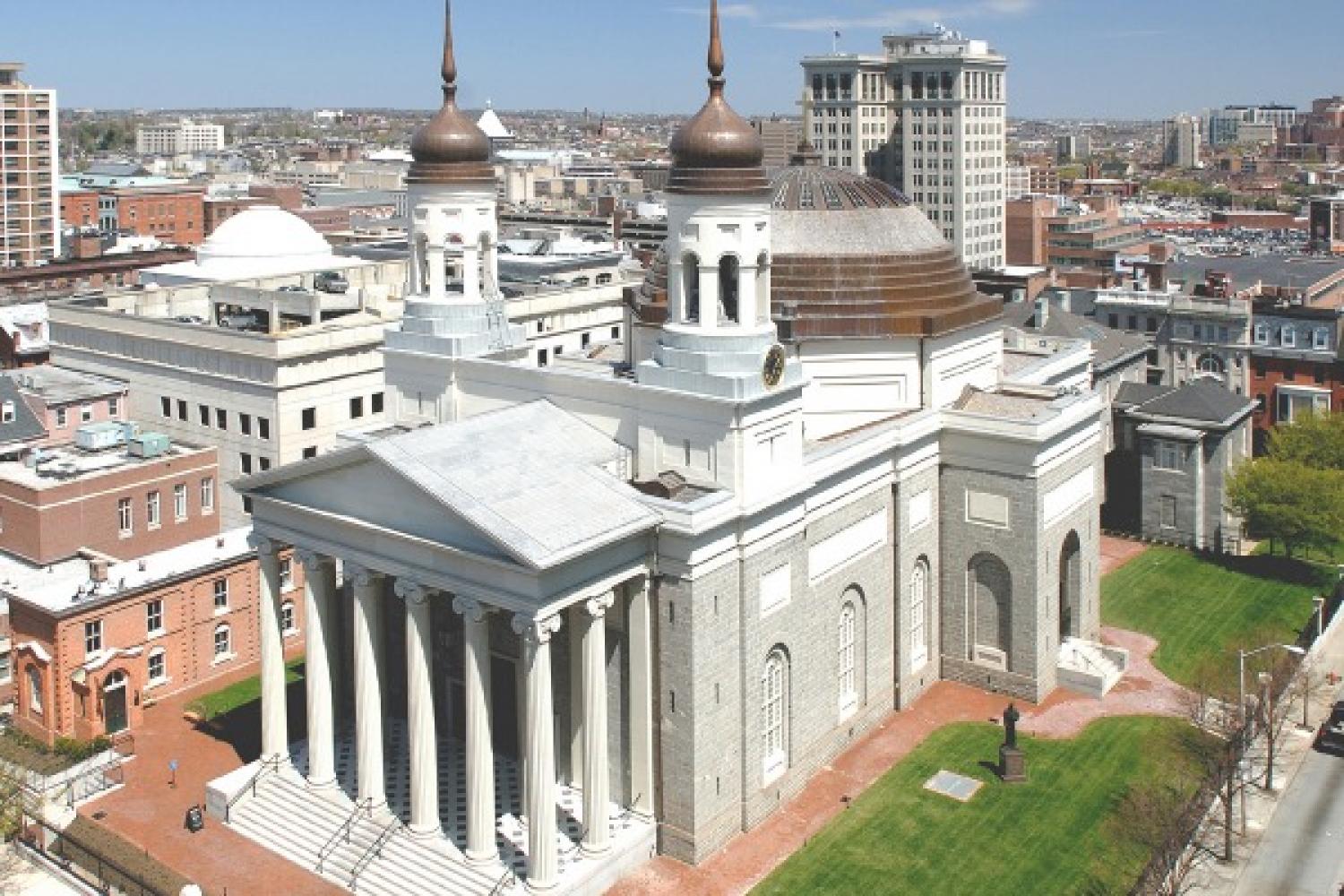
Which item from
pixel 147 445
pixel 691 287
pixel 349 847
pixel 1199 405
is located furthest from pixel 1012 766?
pixel 147 445

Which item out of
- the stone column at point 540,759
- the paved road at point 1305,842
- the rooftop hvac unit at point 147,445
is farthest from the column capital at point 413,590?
the rooftop hvac unit at point 147,445

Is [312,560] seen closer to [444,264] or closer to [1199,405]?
[444,264]

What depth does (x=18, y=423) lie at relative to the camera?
2763 inches

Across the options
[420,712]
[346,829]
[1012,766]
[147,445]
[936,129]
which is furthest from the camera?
[936,129]

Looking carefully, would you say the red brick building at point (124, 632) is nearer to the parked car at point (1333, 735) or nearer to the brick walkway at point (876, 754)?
the brick walkway at point (876, 754)

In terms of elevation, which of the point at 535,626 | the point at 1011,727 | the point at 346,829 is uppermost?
the point at 535,626

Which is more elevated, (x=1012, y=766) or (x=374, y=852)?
(x=1012, y=766)

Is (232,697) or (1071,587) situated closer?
(232,697)

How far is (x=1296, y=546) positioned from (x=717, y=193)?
4304 cm

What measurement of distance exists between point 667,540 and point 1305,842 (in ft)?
71.1

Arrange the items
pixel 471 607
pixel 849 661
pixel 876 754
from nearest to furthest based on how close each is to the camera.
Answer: pixel 471 607 → pixel 876 754 → pixel 849 661

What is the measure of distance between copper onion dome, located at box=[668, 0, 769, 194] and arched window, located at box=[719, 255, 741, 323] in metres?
2.25

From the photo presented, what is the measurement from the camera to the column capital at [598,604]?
38.9 m

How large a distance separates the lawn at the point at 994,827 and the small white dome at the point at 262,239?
64160 millimetres
